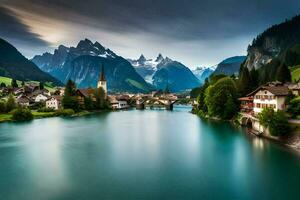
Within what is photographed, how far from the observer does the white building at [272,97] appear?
145 ft

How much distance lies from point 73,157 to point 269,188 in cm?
1987

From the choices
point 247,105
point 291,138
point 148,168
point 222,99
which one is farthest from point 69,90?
point 148,168

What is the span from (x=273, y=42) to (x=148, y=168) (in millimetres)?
175595

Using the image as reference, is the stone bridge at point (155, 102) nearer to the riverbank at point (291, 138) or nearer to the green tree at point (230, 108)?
the green tree at point (230, 108)

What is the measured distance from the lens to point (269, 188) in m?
22.4

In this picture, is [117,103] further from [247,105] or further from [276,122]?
[276,122]

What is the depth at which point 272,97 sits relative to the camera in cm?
4531

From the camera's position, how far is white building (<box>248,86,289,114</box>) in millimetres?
44062

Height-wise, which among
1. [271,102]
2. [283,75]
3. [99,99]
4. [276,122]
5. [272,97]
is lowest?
[276,122]

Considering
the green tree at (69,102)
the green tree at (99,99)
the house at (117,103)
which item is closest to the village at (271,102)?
the green tree at (69,102)

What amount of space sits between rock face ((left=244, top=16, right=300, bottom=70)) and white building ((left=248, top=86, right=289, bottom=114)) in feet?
417

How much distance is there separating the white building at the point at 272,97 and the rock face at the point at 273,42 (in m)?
127

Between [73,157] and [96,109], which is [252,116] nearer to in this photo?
[73,157]

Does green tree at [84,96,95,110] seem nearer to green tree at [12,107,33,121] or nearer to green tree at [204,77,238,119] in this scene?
green tree at [12,107,33,121]
